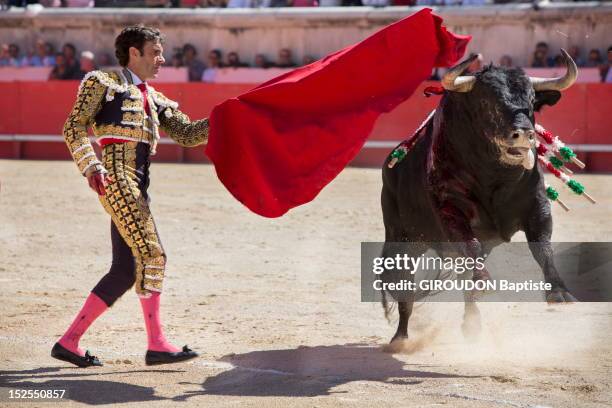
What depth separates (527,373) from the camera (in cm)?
425

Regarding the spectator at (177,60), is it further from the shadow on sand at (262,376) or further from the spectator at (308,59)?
the shadow on sand at (262,376)

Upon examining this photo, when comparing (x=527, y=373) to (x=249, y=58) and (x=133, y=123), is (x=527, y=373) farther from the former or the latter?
(x=249, y=58)

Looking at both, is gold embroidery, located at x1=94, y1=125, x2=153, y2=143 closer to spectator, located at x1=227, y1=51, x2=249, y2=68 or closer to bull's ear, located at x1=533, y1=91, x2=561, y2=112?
bull's ear, located at x1=533, y1=91, x2=561, y2=112

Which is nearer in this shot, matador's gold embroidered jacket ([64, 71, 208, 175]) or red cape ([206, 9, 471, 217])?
matador's gold embroidered jacket ([64, 71, 208, 175])

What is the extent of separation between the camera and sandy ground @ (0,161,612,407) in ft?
13.1

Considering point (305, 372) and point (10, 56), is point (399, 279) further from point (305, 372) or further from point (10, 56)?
point (10, 56)

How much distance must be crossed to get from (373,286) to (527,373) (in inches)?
63.4

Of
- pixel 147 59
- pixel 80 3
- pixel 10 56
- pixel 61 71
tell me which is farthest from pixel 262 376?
pixel 80 3

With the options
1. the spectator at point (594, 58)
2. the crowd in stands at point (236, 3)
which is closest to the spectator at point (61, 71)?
the crowd in stands at point (236, 3)

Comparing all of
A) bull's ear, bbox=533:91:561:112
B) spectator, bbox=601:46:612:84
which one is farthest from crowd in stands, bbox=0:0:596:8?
bull's ear, bbox=533:91:561:112

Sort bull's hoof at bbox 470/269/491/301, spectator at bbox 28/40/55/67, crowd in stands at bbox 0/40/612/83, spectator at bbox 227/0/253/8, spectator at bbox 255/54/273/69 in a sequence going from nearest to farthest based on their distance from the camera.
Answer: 1. bull's hoof at bbox 470/269/491/301
2. crowd in stands at bbox 0/40/612/83
3. spectator at bbox 255/54/273/69
4. spectator at bbox 28/40/55/67
5. spectator at bbox 227/0/253/8

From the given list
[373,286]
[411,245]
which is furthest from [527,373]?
[373,286]

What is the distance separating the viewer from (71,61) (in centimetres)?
1467

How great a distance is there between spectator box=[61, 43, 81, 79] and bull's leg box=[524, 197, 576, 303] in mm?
10581
